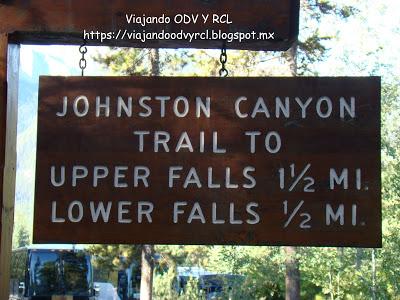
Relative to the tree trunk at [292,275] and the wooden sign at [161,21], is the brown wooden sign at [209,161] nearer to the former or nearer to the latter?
the wooden sign at [161,21]

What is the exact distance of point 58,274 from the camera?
87.2ft

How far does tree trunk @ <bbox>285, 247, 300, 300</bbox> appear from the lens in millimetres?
19078

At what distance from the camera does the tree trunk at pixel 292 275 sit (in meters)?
19.1

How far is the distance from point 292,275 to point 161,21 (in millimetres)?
16673

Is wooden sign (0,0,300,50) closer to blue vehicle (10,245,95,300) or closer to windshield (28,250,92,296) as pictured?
blue vehicle (10,245,95,300)

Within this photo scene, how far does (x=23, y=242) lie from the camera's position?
54688 mm

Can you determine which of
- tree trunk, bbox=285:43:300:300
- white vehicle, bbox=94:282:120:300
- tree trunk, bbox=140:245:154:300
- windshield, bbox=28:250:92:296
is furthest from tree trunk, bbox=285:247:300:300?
white vehicle, bbox=94:282:120:300

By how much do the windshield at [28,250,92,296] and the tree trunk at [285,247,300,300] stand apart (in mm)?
10213

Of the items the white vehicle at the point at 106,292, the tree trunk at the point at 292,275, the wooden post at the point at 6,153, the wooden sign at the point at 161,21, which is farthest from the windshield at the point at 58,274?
the wooden sign at the point at 161,21

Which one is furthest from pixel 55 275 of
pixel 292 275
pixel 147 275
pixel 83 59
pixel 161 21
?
pixel 161 21

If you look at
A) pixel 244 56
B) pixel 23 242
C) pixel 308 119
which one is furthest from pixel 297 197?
pixel 23 242

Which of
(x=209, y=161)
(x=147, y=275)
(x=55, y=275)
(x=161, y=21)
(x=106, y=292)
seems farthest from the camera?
(x=106, y=292)

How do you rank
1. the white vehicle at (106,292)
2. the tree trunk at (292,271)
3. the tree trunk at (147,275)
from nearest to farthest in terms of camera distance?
the tree trunk at (292,271)
the tree trunk at (147,275)
the white vehicle at (106,292)

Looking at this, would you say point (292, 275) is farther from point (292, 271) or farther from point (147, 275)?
point (147, 275)
